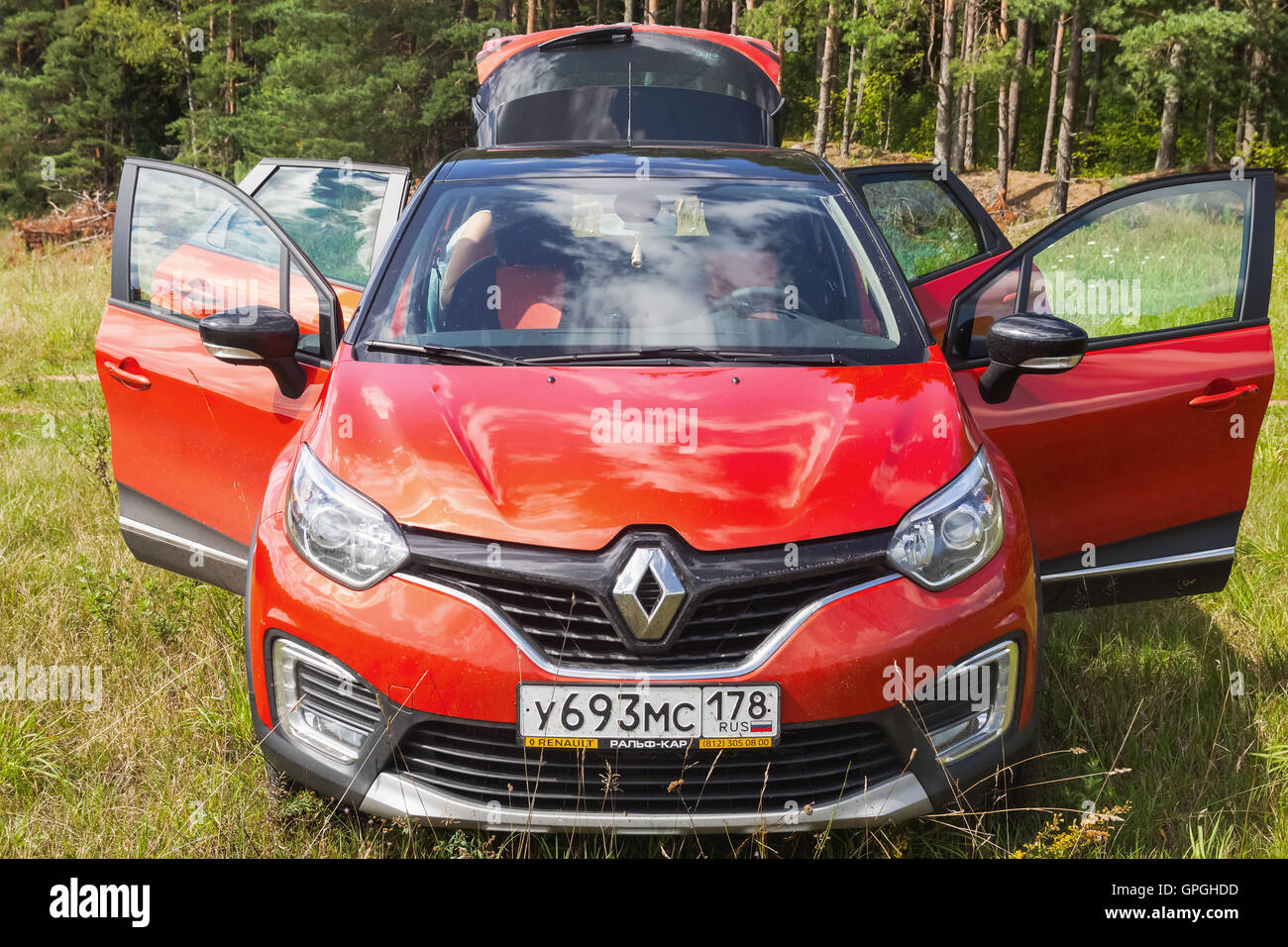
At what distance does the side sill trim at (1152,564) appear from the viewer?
10.9 feet

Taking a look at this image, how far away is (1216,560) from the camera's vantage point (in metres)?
3.35

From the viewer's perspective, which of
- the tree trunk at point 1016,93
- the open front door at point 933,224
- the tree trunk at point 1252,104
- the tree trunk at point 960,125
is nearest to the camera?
the open front door at point 933,224

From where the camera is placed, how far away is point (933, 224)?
16.5ft

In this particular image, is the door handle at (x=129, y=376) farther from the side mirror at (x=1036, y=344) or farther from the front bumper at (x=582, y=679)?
the side mirror at (x=1036, y=344)

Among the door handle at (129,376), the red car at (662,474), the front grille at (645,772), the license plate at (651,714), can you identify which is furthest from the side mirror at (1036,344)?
the door handle at (129,376)

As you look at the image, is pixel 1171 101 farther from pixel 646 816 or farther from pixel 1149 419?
pixel 646 816

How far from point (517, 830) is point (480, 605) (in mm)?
459

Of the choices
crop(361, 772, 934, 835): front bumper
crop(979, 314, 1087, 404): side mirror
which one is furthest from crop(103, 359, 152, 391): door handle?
crop(979, 314, 1087, 404): side mirror

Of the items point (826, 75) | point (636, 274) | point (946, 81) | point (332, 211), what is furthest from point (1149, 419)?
point (826, 75)

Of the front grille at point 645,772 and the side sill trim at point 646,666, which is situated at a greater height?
the side sill trim at point 646,666

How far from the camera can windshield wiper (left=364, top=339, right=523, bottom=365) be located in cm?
283

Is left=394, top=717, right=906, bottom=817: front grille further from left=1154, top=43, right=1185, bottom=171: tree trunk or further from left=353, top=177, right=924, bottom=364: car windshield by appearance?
left=1154, top=43, right=1185, bottom=171: tree trunk

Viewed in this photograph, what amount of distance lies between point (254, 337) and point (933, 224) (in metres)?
3.21
